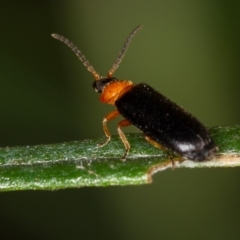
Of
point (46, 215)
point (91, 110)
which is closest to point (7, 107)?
point (91, 110)

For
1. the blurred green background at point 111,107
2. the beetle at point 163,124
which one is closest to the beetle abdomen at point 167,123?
the beetle at point 163,124

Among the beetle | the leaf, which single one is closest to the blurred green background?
the beetle

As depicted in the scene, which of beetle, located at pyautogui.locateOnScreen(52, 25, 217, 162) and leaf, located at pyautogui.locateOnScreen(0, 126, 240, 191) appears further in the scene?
beetle, located at pyautogui.locateOnScreen(52, 25, 217, 162)

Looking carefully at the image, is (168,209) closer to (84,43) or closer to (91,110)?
(91,110)

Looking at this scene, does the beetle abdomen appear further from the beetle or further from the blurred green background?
the blurred green background

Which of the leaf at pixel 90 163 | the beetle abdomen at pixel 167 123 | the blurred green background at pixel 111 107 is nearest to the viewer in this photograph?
the leaf at pixel 90 163

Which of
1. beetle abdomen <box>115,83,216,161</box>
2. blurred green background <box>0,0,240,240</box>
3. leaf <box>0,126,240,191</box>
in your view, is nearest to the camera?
leaf <box>0,126,240,191</box>

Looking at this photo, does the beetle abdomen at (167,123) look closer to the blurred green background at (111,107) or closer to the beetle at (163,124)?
the beetle at (163,124)
